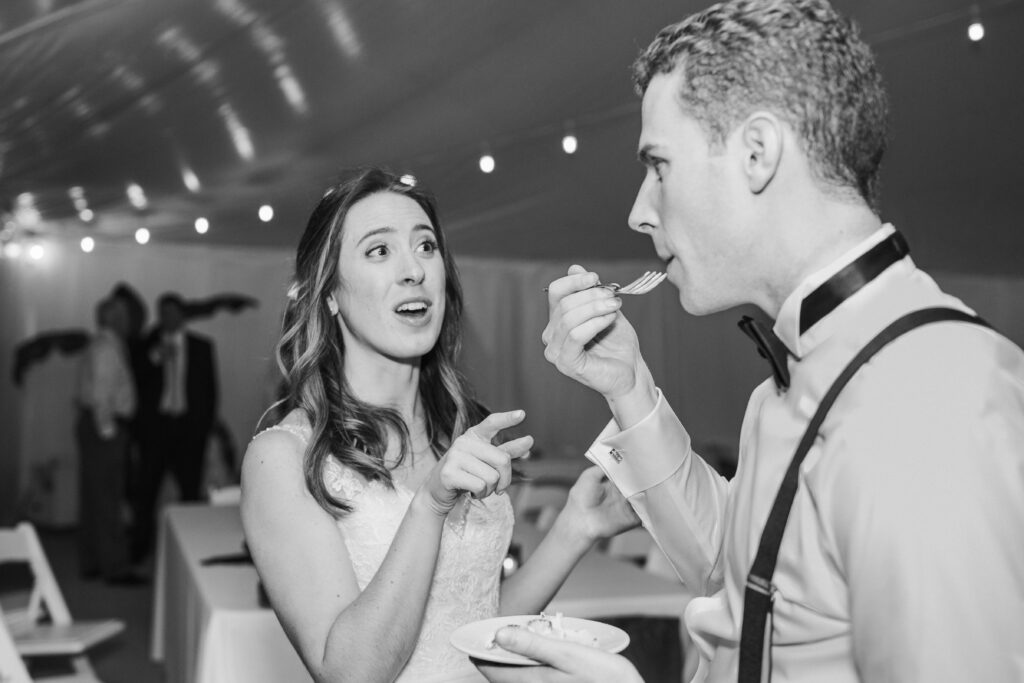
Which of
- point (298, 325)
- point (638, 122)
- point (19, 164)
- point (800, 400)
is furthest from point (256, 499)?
point (19, 164)

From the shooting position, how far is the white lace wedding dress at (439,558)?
5.86ft

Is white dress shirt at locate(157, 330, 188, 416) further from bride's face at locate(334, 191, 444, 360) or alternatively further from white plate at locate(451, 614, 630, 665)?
white plate at locate(451, 614, 630, 665)

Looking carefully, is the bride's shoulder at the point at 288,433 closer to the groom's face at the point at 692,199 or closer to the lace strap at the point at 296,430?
the lace strap at the point at 296,430

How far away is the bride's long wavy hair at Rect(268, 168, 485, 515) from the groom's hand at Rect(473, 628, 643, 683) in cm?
81

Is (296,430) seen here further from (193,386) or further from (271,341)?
(271,341)

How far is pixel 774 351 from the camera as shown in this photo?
1018 mm

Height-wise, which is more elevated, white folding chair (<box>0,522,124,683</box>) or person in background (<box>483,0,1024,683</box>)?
person in background (<box>483,0,1024,683</box>)

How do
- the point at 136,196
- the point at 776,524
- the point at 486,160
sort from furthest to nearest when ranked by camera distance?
1. the point at 136,196
2. the point at 486,160
3. the point at 776,524

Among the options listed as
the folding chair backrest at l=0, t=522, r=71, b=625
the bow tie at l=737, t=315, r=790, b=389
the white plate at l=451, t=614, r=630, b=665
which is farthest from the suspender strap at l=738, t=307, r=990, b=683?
the folding chair backrest at l=0, t=522, r=71, b=625

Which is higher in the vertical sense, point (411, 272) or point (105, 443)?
point (411, 272)

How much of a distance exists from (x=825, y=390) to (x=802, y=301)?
10 centimetres

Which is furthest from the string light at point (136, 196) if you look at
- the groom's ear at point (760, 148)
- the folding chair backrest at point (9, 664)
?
the groom's ear at point (760, 148)

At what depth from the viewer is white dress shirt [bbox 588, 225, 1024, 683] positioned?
76 centimetres

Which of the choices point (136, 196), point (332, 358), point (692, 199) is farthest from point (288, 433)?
point (136, 196)
